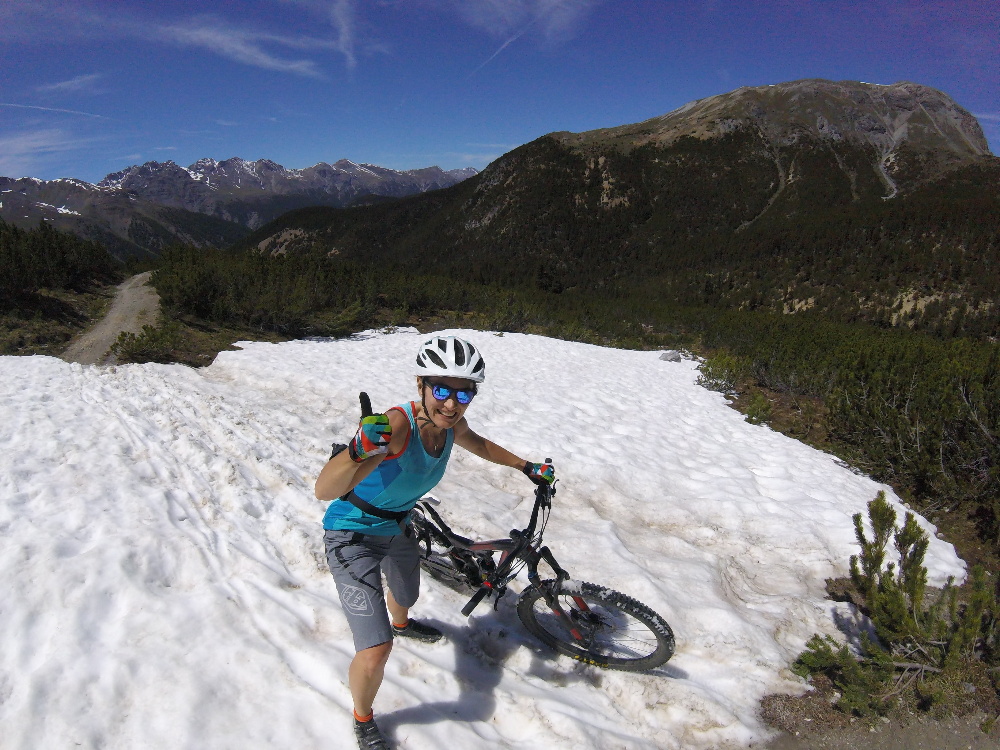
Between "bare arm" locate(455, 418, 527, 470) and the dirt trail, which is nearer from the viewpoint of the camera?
"bare arm" locate(455, 418, 527, 470)

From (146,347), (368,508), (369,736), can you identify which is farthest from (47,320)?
(369,736)

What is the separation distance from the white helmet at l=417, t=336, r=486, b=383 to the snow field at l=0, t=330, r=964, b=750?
2.08 m

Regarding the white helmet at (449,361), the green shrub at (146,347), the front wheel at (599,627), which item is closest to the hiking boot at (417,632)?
the front wheel at (599,627)

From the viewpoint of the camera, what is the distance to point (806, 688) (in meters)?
3.53

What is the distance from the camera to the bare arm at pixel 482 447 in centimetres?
326

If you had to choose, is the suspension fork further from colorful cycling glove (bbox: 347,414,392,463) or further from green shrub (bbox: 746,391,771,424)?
green shrub (bbox: 746,391,771,424)

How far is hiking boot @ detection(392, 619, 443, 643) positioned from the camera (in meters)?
3.43

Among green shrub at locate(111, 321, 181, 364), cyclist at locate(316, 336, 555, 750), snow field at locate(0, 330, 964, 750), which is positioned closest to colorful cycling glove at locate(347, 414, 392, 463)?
cyclist at locate(316, 336, 555, 750)

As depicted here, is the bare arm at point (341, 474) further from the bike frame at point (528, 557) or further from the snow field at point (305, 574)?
the snow field at point (305, 574)

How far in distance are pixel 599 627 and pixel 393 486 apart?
2.08 m

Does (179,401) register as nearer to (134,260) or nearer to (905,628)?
(905,628)

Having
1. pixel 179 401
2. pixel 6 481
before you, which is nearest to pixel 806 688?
pixel 6 481

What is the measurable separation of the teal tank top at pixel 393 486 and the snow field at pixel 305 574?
1085 mm

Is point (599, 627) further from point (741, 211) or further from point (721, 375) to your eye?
point (741, 211)
